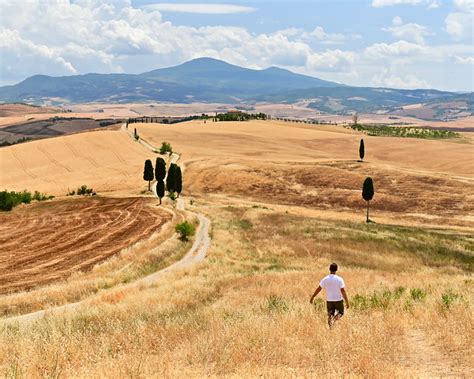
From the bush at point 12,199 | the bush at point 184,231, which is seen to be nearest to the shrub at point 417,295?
the bush at point 184,231

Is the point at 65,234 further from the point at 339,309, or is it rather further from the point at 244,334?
the point at 244,334

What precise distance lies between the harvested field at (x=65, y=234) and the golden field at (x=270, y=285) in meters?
2.13

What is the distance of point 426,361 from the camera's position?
12078mm

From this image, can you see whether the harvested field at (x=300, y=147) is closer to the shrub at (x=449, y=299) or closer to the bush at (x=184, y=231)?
the bush at (x=184, y=231)

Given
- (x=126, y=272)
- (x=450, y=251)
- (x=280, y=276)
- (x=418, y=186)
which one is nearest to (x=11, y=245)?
(x=126, y=272)

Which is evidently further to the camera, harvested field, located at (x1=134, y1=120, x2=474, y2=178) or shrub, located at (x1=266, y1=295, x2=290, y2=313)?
harvested field, located at (x1=134, y1=120, x2=474, y2=178)

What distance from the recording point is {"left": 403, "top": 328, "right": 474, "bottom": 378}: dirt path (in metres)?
11.0

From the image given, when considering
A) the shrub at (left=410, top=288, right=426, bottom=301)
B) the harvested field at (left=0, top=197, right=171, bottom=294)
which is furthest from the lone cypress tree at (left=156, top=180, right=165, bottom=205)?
the shrub at (left=410, top=288, right=426, bottom=301)

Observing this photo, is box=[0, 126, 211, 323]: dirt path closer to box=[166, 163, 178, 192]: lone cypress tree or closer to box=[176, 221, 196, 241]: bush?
box=[176, 221, 196, 241]: bush

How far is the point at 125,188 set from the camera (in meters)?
86.4

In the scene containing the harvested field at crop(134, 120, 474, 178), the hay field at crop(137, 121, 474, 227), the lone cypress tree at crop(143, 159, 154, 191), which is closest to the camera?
the lone cypress tree at crop(143, 159, 154, 191)

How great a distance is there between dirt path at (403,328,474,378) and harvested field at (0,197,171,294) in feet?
80.6

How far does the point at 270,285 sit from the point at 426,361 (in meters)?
13.9

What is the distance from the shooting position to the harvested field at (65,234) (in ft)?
117
